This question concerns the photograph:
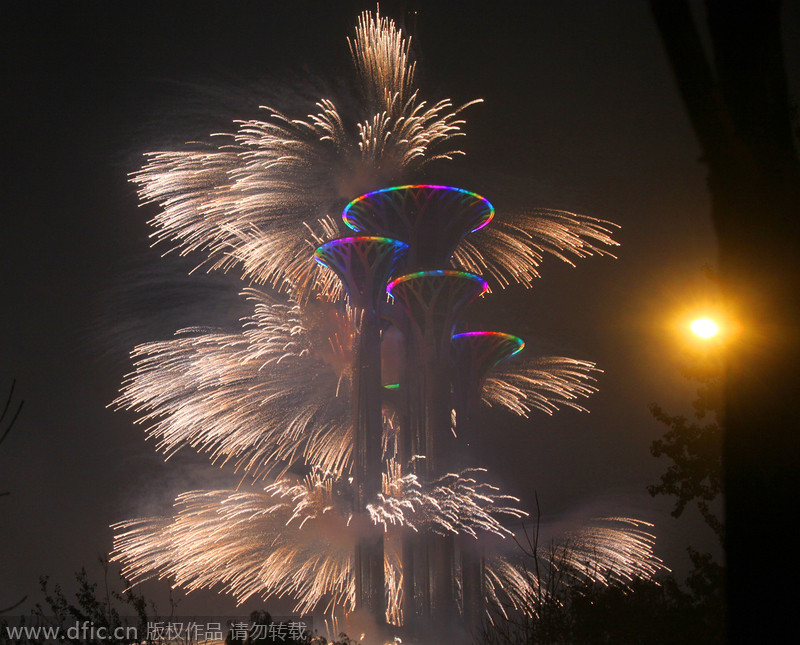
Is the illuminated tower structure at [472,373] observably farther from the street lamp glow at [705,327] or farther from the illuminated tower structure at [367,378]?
the street lamp glow at [705,327]

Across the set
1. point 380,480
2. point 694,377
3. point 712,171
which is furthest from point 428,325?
point 712,171

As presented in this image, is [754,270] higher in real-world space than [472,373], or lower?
lower

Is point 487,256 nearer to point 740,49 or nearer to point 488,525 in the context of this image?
point 488,525

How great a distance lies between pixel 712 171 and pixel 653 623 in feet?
56.1

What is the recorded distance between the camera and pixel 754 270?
6.60m

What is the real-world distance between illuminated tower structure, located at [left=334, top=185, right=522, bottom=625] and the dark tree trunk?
30.9 m

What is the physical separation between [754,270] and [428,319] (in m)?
32.3

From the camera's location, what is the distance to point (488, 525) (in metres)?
36.2

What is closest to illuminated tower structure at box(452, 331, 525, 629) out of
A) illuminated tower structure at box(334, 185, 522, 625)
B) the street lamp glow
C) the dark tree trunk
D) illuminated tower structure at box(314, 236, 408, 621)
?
illuminated tower structure at box(334, 185, 522, 625)

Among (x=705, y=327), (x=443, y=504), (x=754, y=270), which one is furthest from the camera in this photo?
(x=443, y=504)

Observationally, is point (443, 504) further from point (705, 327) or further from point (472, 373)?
point (705, 327)

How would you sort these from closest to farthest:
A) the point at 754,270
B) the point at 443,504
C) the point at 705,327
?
the point at 754,270
the point at 705,327
the point at 443,504

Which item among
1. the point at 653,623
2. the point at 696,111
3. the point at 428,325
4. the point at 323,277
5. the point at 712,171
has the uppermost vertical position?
the point at 323,277

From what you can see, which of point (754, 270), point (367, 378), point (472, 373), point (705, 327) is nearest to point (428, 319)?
point (472, 373)
